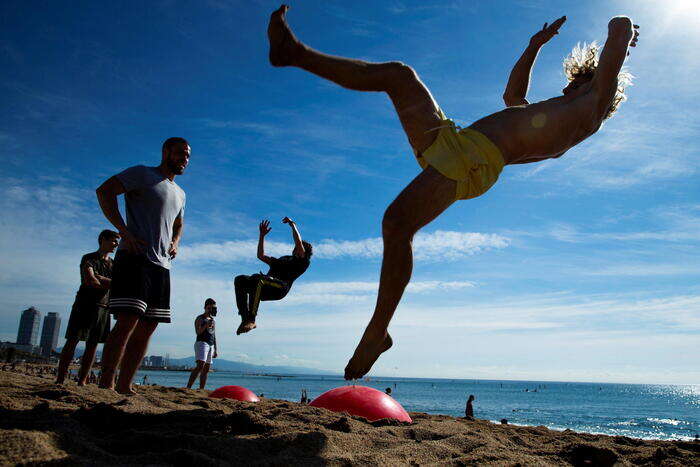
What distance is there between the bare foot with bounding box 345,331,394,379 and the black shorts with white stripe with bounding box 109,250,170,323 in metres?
1.93

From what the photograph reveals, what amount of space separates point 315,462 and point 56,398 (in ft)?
6.57

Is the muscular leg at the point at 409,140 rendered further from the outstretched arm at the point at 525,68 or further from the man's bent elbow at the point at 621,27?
the man's bent elbow at the point at 621,27

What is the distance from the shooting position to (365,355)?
268 cm

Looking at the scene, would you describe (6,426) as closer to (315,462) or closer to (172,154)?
(315,462)

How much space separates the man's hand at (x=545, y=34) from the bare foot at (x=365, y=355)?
2.60 metres

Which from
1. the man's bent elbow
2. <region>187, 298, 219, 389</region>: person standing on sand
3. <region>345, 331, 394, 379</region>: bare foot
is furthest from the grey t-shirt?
<region>187, 298, 219, 389</region>: person standing on sand

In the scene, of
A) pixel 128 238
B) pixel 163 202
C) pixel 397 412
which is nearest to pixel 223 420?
pixel 128 238

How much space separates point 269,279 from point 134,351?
1.53 m

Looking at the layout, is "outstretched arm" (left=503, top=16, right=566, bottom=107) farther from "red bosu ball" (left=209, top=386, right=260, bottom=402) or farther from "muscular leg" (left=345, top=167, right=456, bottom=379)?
"red bosu ball" (left=209, top=386, right=260, bottom=402)

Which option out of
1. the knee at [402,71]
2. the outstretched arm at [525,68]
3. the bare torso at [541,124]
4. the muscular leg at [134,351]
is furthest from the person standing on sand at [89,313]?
the outstretched arm at [525,68]

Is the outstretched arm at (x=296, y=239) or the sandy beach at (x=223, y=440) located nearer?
the sandy beach at (x=223, y=440)

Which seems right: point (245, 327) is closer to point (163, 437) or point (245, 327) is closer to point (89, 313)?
point (89, 313)

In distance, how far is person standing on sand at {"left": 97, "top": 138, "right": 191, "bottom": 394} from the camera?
3574 mm

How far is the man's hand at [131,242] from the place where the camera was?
3557mm
